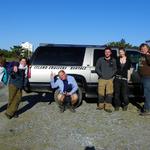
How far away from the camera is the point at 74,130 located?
8836mm

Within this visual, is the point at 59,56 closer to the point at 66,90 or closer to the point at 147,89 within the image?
the point at 66,90

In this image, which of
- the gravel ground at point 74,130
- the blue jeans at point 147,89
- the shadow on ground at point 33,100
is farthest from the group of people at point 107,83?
the shadow on ground at point 33,100

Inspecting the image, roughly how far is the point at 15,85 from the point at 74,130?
7.12 ft

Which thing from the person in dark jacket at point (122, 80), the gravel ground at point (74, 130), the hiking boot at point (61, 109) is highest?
the person in dark jacket at point (122, 80)

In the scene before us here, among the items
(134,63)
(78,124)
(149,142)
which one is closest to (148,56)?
(134,63)

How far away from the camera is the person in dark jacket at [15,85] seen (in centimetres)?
1017

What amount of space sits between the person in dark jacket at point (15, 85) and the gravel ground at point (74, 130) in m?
0.26

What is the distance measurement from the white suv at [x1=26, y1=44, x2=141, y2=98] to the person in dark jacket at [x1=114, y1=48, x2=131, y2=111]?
0.74 metres

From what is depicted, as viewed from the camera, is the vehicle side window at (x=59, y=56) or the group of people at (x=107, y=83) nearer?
the group of people at (x=107, y=83)

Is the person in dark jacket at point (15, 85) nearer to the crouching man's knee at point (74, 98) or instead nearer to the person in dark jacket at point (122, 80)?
the crouching man's knee at point (74, 98)

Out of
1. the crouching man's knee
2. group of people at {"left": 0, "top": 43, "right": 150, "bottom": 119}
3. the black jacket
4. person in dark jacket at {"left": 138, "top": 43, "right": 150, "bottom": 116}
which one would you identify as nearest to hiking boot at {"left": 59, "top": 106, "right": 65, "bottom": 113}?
group of people at {"left": 0, "top": 43, "right": 150, "bottom": 119}

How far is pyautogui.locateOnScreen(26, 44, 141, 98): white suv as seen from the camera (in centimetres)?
1186

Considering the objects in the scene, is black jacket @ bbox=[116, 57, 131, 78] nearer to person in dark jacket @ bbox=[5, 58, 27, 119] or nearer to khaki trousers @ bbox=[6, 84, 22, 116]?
person in dark jacket @ bbox=[5, 58, 27, 119]

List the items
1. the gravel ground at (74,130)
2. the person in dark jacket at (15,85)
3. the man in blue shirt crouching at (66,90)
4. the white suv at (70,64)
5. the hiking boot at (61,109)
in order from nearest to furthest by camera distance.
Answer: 1. the gravel ground at (74,130)
2. the person in dark jacket at (15,85)
3. the hiking boot at (61,109)
4. the man in blue shirt crouching at (66,90)
5. the white suv at (70,64)
